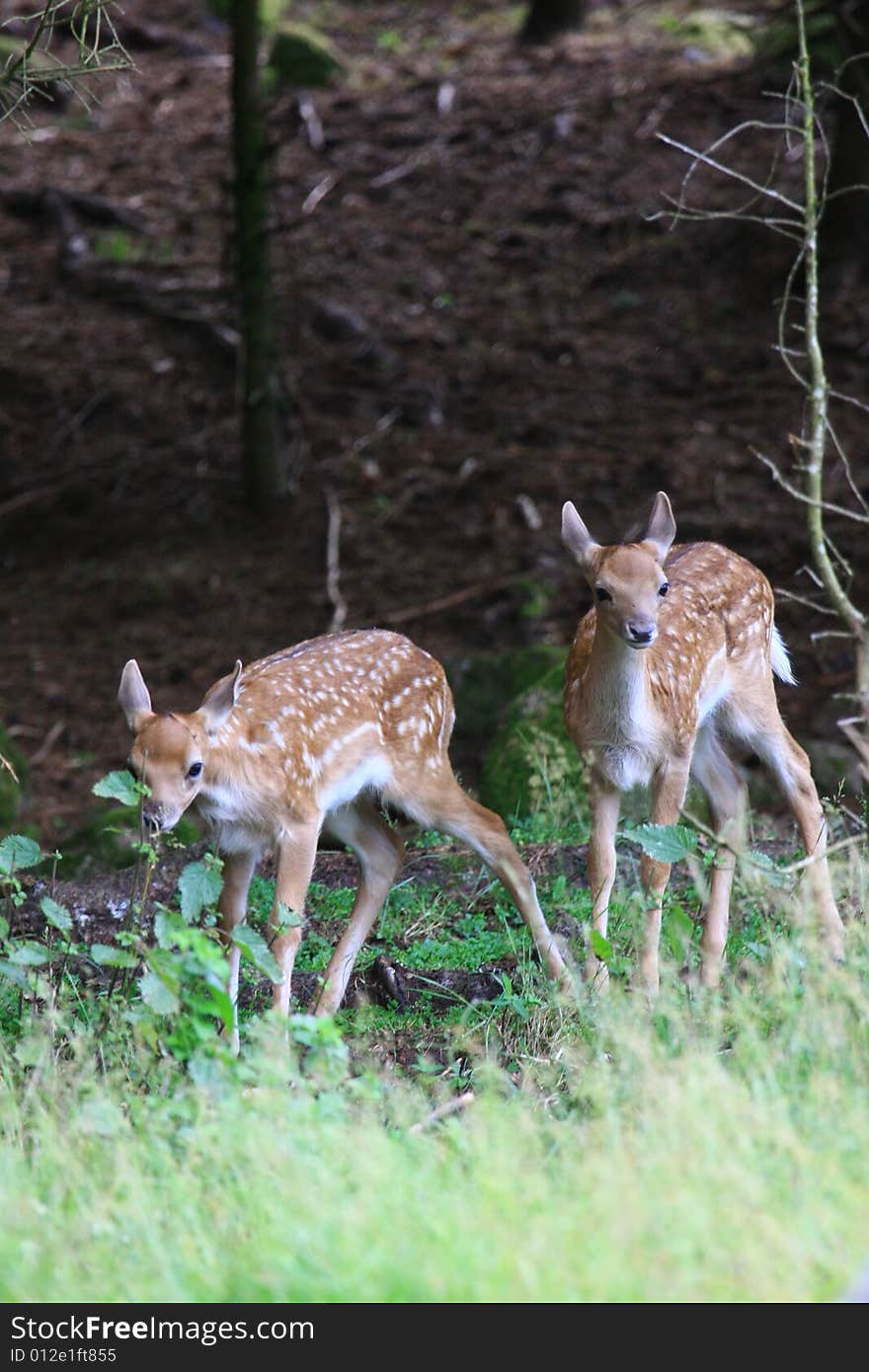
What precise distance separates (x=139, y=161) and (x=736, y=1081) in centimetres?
1514

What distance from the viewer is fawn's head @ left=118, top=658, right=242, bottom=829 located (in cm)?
574

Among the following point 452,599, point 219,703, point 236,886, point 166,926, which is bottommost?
point 452,599

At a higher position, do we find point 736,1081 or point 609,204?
point 736,1081

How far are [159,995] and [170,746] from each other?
1116 mm

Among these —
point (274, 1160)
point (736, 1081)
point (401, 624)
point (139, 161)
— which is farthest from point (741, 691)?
point (139, 161)

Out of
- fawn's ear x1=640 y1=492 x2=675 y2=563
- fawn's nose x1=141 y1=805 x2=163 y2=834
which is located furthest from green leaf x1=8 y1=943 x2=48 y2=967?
fawn's ear x1=640 y1=492 x2=675 y2=563

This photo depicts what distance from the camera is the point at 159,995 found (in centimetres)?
491

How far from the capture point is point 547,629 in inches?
449

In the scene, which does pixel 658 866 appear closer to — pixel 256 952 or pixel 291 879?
pixel 291 879

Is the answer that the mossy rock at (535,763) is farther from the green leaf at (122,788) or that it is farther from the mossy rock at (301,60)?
the mossy rock at (301,60)

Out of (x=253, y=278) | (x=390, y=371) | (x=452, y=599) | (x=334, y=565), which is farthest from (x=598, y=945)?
(x=390, y=371)

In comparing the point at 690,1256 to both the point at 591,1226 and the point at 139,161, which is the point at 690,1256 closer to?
the point at 591,1226

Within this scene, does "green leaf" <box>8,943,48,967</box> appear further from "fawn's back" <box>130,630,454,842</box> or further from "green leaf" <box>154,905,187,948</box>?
"fawn's back" <box>130,630,454,842</box>

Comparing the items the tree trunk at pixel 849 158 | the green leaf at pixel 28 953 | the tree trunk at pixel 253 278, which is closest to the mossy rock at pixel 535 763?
the green leaf at pixel 28 953
